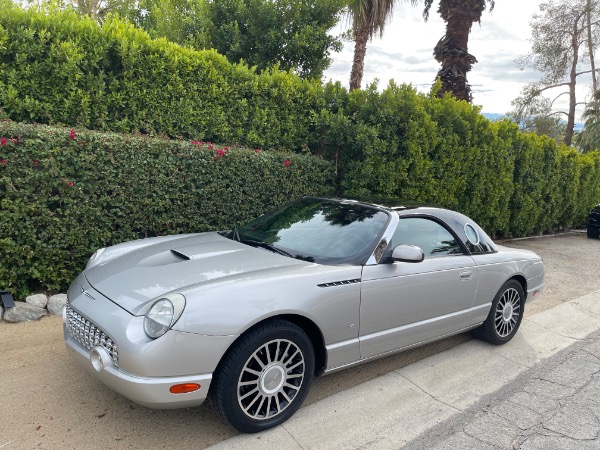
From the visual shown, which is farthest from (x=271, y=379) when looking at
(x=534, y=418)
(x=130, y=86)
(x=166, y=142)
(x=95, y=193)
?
(x=130, y=86)

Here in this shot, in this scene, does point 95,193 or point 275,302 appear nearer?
point 275,302

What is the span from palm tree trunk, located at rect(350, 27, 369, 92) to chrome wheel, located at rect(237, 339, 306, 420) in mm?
10236

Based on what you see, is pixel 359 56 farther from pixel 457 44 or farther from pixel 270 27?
pixel 270 27

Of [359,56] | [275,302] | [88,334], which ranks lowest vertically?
[88,334]

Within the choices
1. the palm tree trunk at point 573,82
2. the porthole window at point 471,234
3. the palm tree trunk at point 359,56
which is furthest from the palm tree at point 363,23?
the palm tree trunk at point 573,82

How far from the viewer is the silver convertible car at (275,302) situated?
2527 mm

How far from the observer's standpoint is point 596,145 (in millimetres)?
23906

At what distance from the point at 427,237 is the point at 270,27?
7.17 m

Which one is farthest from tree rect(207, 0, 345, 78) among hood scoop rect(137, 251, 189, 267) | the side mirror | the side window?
the side mirror

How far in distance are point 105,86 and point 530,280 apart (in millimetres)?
5601

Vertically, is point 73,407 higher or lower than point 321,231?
lower

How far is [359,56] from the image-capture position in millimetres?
12023

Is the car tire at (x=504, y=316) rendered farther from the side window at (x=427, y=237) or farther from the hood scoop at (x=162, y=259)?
the hood scoop at (x=162, y=259)

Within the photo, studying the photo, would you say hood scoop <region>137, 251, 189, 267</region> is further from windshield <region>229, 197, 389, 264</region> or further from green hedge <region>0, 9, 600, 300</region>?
green hedge <region>0, 9, 600, 300</region>
